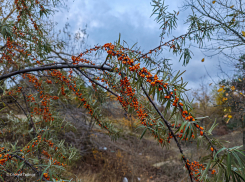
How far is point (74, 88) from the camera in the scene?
1340mm

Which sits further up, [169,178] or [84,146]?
[84,146]

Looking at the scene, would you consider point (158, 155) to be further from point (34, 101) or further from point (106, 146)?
point (34, 101)

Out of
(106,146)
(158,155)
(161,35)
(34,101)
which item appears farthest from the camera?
(158,155)

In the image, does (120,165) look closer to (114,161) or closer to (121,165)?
(121,165)

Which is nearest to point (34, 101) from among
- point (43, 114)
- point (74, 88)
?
point (43, 114)

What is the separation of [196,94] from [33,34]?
9.10 m

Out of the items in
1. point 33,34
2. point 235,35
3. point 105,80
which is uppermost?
point 235,35

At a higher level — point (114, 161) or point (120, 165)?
point (114, 161)

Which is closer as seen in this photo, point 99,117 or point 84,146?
point 99,117

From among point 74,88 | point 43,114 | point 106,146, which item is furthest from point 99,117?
point 106,146

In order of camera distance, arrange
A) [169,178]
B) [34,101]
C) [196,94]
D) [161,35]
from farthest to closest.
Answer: [196,94]
[169,178]
[161,35]
[34,101]

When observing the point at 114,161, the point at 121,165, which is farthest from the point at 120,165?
the point at 114,161

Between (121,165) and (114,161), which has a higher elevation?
(114,161)

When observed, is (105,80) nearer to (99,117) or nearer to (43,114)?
(99,117)
